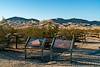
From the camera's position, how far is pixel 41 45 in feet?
55.8

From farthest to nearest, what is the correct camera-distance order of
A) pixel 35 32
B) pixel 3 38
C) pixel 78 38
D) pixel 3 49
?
pixel 78 38 < pixel 35 32 < pixel 3 38 < pixel 3 49

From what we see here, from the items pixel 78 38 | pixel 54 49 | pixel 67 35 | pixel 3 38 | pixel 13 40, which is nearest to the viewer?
pixel 54 49

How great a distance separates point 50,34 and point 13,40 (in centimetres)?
550

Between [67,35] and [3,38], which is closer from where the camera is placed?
[3,38]

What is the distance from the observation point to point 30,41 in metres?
16.8

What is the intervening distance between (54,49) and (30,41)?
187 cm

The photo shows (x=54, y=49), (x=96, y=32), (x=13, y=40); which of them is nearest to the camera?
(x=54, y=49)

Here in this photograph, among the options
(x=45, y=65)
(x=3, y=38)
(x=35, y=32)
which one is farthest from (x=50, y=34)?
(x=45, y=65)

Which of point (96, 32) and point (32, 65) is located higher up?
point (32, 65)

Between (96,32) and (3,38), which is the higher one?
(3,38)

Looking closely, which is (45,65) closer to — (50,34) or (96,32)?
(50,34)

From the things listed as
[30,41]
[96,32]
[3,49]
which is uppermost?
[30,41]

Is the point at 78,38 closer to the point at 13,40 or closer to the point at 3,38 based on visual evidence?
the point at 13,40

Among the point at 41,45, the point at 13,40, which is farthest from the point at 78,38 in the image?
the point at 41,45
